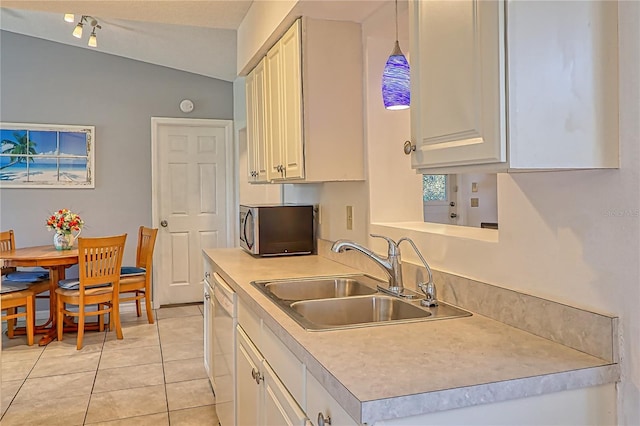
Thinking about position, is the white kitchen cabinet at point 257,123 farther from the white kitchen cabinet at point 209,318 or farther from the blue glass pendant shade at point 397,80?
the blue glass pendant shade at point 397,80

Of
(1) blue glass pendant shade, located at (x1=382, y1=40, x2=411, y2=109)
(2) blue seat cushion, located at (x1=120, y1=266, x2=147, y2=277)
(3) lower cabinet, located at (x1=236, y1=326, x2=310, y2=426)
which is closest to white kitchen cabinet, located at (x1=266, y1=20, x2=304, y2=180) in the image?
(1) blue glass pendant shade, located at (x1=382, y1=40, x2=411, y2=109)

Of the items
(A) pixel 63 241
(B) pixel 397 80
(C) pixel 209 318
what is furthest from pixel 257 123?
(A) pixel 63 241

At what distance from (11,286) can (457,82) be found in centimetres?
433

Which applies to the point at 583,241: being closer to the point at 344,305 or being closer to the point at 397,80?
the point at 344,305

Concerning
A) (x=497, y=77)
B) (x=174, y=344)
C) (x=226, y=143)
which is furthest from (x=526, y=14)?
(x=226, y=143)

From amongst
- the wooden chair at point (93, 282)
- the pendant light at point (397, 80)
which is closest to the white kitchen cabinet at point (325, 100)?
the pendant light at point (397, 80)

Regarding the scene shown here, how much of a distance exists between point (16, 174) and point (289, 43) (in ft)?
12.7

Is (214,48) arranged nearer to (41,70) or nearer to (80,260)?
(41,70)

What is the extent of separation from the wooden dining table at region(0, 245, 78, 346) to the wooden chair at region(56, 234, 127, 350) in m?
0.17

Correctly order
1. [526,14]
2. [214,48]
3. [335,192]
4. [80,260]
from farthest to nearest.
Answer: [214,48] < [80,260] < [335,192] < [526,14]

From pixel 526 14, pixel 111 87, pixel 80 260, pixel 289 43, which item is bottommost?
pixel 80 260

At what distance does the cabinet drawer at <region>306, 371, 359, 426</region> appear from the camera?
1.09 metres

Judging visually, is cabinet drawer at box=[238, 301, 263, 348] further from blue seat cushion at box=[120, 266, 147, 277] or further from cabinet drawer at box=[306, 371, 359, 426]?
blue seat cushion at box=[120, 266, 147, 277]

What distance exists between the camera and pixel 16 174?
16.6ft
